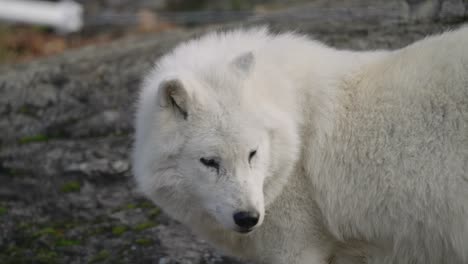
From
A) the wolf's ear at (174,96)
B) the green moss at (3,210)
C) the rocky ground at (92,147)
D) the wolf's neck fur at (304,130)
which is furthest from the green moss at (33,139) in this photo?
the wolf's ear at (174,96)

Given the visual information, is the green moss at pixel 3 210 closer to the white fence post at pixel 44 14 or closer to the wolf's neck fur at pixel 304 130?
the wolf's neck fur at pixel 304 130

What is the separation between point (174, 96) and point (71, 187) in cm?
346

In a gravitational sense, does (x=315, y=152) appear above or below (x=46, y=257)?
above

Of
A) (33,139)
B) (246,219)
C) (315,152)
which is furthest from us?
(33,139)

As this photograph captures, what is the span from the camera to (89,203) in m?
6.80

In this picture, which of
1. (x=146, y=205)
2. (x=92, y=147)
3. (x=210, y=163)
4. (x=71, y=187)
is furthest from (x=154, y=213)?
(x=210, y=163)

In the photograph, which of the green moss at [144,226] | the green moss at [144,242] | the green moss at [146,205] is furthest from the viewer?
the green moss at [146,205]

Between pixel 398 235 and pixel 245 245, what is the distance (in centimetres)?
105

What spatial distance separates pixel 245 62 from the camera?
13.5 feet

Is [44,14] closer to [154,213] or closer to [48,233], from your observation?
[48,233]

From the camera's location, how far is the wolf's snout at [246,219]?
3834 mm

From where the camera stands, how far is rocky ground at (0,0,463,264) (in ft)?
19.7

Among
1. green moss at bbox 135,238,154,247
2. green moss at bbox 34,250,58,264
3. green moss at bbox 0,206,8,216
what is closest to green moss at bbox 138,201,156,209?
green moss at bbox 135,238,154,247

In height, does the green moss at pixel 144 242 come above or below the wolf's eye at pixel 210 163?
below
